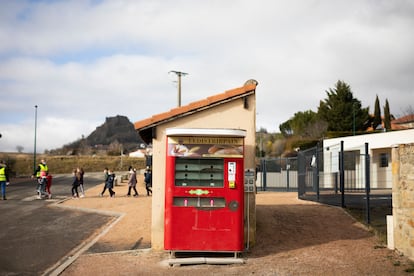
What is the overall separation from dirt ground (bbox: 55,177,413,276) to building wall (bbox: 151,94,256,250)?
1.92 ft

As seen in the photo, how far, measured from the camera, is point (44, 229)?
520 inches

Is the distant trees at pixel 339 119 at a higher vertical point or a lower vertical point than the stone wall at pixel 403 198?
higher

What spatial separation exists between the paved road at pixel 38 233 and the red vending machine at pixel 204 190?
2825 mm

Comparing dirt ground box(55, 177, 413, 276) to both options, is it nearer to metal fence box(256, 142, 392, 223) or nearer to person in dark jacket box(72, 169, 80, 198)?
metal fence box(256, 142, 392, 223)

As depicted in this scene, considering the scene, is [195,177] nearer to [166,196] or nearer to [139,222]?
[166,196]

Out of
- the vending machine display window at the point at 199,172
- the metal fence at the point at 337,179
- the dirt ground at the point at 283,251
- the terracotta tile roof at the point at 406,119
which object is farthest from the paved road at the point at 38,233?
the terracotta tile roof at the point at 406,119

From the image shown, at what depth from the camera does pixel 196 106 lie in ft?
32.5

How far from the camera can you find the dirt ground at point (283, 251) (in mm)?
8156

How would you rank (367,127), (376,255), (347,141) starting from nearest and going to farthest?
1. (376,255)
2. (347,141)
3. (367,127)

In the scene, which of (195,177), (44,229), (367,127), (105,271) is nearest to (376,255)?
(195,177)

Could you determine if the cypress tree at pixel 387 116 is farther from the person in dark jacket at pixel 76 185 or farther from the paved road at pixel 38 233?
the paved road at pixel 38 233

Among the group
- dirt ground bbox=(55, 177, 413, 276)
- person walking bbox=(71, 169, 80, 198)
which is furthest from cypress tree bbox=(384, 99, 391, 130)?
dirt ground bbox=(55, 177, 413, 276)

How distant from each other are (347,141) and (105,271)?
85.0 feet

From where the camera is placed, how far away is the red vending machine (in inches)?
353
